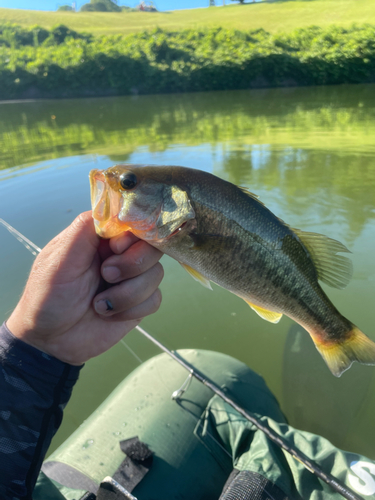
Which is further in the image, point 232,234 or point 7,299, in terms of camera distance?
point 7,299

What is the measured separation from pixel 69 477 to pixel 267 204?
5011mm

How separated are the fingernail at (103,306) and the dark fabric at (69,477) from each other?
1.09m

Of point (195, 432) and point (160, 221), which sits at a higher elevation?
point (160, 221)

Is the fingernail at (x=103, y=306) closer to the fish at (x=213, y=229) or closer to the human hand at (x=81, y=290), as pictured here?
the human hand at (x=81, y=290)

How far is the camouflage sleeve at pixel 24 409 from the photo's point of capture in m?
1.35

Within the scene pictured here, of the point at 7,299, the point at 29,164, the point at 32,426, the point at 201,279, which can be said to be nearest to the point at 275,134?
the point at 29,164

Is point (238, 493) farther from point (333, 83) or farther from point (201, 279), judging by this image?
point (333, 83)

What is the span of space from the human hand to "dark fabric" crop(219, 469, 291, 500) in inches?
39.6

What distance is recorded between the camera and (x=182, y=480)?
1902 mm

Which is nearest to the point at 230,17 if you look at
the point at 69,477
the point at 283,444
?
the point at 283,444

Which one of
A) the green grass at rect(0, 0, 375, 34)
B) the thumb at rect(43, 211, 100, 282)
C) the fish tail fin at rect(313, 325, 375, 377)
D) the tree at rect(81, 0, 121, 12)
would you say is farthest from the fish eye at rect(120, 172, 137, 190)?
the tree at rect(81, 0, 121, 12)

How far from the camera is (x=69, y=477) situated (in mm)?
1917

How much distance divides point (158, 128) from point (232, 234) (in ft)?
47.0

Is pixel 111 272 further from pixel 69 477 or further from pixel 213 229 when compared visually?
pixel 69 477
